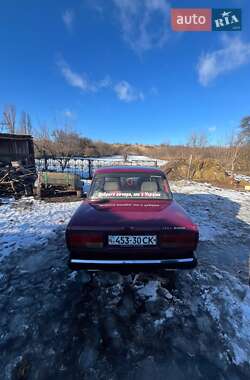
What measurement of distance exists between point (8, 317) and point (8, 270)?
1074mm

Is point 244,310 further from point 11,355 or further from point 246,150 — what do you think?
point 246,150

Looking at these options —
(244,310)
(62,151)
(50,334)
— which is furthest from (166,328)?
(62,151)

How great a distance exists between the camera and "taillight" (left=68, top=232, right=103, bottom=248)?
2.30 meters

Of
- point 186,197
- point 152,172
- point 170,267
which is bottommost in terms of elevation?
point 186,197

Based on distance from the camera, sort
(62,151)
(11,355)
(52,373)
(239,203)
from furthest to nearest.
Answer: (62,151)
(239,203)
(11,355)
(52,373)

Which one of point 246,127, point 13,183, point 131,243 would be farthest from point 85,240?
point 246,127

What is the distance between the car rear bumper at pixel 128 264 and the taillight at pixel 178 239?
0.18 m

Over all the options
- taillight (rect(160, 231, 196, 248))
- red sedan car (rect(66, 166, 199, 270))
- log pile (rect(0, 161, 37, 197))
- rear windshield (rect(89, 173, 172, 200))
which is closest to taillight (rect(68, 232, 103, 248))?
red sedan car (rect(66, 166, 199, 270))

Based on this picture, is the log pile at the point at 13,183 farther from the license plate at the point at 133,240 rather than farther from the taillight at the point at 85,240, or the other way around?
the license plate at the point at 133,240

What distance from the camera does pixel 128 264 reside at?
2.34m

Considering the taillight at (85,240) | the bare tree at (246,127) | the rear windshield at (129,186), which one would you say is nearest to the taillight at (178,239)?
the taillight at (85,240)

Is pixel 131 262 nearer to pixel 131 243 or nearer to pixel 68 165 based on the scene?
pixel 131 243

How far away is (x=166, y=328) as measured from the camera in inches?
86.8

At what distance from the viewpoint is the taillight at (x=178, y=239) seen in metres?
2.33
